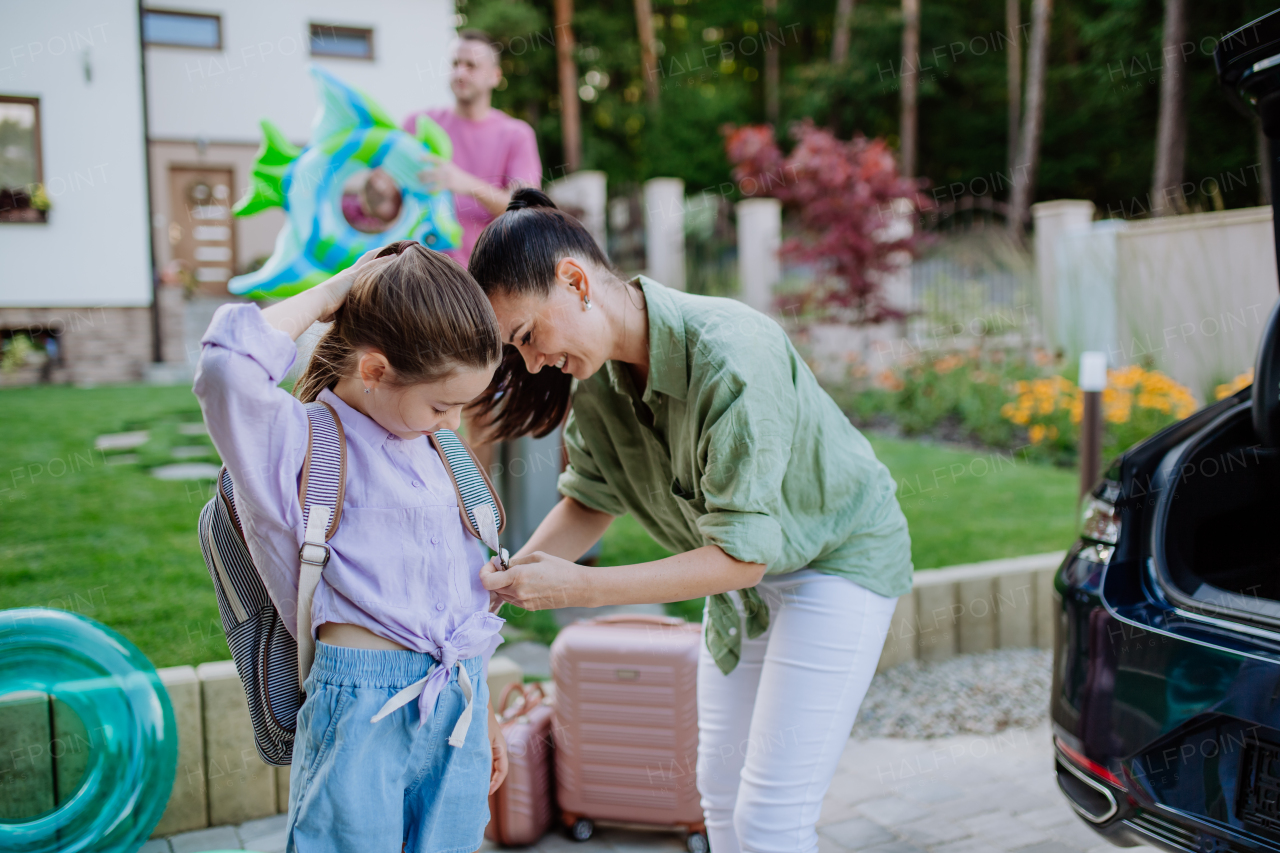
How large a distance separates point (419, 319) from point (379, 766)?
68 cm

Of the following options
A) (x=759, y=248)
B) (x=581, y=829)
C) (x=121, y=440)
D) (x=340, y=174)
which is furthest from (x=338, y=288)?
(x=759, y=248)

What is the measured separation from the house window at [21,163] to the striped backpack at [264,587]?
11554mm

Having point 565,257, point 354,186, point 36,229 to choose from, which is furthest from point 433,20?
point 565,257

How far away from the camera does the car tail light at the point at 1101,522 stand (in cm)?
229

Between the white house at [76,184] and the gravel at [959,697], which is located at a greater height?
the white house at [76,184]

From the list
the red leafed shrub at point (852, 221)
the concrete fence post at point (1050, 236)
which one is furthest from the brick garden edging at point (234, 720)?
the red leafed shrub at point (852, 221)

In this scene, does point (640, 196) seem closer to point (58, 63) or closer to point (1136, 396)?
point (58, 63)

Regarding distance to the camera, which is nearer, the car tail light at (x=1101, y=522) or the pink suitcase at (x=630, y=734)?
the car tail light at (x=1101, y=522)

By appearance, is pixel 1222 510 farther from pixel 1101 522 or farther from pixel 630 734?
pixel 630 734

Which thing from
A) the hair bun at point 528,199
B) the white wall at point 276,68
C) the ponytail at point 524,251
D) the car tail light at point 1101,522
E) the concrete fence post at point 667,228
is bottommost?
the car tail light at point 1101,522

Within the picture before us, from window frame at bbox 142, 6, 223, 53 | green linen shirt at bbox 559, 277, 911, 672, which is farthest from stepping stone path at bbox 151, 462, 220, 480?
window frame at bbox 142, 6, 223, 53

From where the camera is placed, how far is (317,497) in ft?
4.72

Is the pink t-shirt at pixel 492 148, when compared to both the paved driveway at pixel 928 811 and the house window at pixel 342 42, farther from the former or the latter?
the house window at pixel 342 42

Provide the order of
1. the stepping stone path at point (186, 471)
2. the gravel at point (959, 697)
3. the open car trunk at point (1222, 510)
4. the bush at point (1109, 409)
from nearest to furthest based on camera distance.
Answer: the open car trunk at point (1222, 510) → the gravel at point (959, 697) → the stepping stone path at point (186, 471) → the bush at point (1109, 409)
